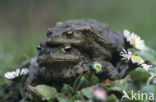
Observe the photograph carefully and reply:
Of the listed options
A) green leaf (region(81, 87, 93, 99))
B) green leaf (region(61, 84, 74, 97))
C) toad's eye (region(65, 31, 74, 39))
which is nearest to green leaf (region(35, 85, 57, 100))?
green leaf (region(61, 84, 74, 97))

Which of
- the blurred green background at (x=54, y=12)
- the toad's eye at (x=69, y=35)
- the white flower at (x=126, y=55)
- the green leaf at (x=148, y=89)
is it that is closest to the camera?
the green leaf at (x=148, y=89)

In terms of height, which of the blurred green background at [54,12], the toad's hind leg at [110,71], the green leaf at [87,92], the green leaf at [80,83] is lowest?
the green leaf at [87,92]

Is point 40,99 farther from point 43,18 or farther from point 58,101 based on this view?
point 43,18

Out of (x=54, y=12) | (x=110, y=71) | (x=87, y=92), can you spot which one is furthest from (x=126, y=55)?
(x=54, y=12)

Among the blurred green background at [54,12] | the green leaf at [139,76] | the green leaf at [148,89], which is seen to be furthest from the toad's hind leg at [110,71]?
the blurred green background at [54,12]

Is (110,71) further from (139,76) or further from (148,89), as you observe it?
(148,89)

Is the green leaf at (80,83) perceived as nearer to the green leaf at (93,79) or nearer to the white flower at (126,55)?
the green leaf at (93,79)

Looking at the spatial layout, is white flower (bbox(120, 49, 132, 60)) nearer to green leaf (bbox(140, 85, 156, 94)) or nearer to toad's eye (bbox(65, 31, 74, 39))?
green leaf (bbox(140, 85, 156, 94))
